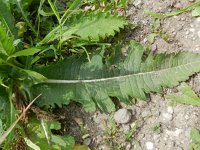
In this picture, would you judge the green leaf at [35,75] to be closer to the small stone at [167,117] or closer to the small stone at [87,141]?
the small stone at [87,141]

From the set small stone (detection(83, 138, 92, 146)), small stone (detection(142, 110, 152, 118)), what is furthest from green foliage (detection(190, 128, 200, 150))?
small stone (detection(83, 138, 92, 146))

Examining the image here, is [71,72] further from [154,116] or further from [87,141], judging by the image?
[154,116]

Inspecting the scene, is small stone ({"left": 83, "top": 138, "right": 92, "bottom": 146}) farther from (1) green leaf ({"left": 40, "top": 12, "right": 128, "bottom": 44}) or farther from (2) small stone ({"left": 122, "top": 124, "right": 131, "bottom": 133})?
(1) green leaf ({"left": 40, "top": 12, "right": 128, "bottom": 44})

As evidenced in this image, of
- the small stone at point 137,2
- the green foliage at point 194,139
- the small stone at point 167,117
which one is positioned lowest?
Result: the green foliage at point 194,139

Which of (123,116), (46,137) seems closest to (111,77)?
Result: (123,116)

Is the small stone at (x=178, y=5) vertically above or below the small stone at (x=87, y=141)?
above

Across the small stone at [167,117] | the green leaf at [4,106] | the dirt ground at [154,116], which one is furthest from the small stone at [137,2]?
the green leaf at [4,106]

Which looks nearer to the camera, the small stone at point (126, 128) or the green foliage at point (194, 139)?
the green foliage at point (194, 139)
